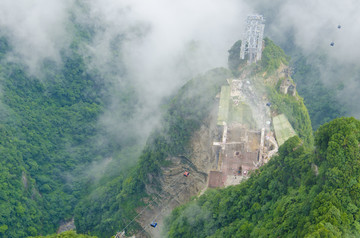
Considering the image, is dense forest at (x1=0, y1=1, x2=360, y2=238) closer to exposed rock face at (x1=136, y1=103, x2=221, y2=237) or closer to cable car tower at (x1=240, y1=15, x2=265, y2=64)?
exposed rock face at (x1=136, y1=103, x2=221, y2=237)

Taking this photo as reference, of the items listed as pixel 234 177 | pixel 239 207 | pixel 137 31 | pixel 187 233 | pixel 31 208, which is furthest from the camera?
pixel 137 31

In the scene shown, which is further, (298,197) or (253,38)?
(253,38)

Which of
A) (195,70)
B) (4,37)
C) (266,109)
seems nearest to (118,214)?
(266,109)

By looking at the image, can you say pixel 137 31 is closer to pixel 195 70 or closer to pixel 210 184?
pixel 195 70

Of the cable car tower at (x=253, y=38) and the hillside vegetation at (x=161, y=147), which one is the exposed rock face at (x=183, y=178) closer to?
the hillside vegetation at (x=161, y=147)

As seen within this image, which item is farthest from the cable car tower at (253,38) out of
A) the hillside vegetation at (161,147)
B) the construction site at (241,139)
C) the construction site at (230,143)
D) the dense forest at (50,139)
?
the dense forest at (50,139)

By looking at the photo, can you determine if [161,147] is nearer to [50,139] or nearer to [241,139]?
[241,139]

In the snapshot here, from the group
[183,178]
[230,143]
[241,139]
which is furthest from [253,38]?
[183,178]
